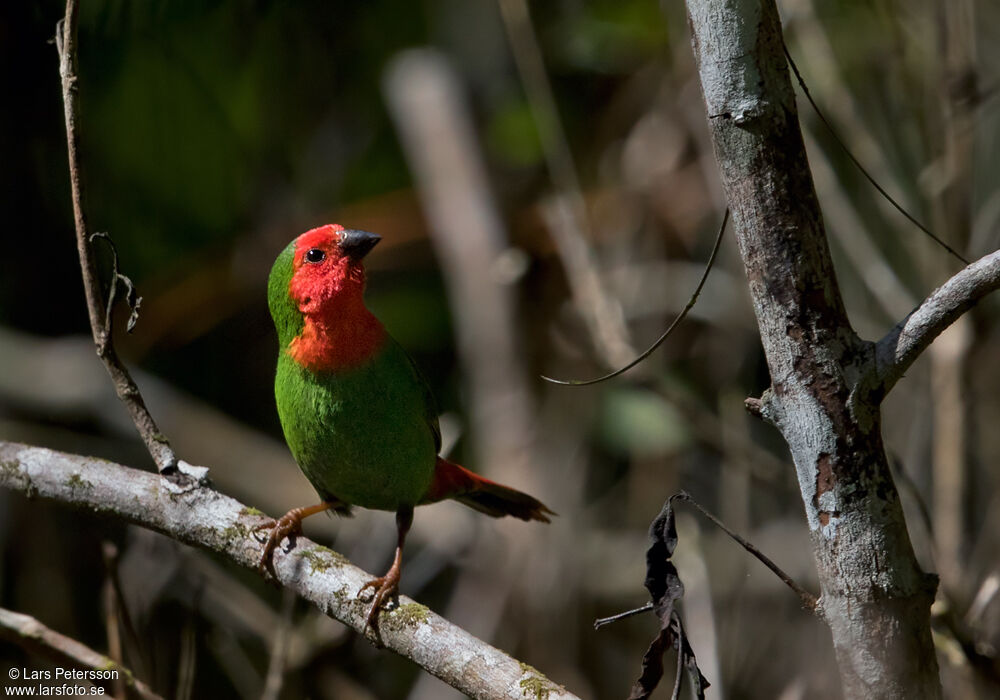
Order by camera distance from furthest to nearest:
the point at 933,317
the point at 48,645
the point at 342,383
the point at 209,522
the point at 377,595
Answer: the point at 342,383 → the point at 209,522 → the point at 377,595 → the point at 48,645 → the point at 933,317

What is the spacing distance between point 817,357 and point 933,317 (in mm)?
175

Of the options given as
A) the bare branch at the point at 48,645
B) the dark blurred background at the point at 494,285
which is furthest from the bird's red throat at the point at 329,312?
the dark blurred background at the point at 494,285

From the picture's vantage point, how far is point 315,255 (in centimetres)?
287

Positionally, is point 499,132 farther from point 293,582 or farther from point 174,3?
point 293,582

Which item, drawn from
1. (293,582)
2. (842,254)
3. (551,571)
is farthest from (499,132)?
(293,582)

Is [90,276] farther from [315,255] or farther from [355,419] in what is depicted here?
[355,419]

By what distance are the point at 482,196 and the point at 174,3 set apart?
Answer: 192 centimetres

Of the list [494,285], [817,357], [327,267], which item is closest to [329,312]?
[327,267]

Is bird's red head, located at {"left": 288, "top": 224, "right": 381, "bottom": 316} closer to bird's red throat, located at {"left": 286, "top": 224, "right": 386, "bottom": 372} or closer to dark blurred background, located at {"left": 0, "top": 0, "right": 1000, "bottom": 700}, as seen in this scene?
bird's red throat, located at {"left": 286, "top": 224, "right": 386, "bottom": 372}

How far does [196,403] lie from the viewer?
495 centimetres

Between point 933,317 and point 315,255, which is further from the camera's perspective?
point 315,255

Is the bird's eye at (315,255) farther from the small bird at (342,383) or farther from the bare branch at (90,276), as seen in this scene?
the bare branch at (90,276)

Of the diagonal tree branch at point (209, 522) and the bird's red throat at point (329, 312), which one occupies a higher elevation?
the bird's red throat at point (329, 312)

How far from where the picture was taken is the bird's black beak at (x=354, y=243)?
286 cm
